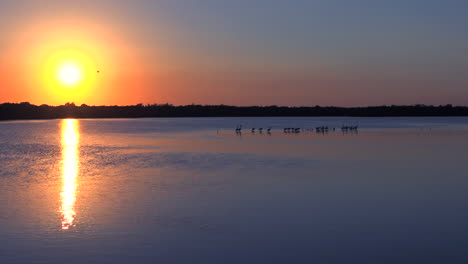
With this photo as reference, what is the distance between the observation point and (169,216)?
13016mm

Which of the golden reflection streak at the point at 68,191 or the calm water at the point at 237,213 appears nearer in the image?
the calm water at the point at 237,213

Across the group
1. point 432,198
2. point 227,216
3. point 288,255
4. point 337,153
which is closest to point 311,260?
point 288,255

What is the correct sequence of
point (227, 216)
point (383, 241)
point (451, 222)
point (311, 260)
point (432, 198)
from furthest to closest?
point (432, 198), point (227, 216), point (451, 222), point (383, 241), point (311, 260)

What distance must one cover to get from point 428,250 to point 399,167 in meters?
13.8

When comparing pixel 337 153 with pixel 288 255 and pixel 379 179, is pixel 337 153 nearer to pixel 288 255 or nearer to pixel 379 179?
pixel 379 179

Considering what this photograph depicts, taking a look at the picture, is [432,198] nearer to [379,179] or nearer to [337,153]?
[379,179]

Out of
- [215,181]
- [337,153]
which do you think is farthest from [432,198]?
[337,153]

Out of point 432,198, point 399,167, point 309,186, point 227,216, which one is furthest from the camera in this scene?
point 399,167

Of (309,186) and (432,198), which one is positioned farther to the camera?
(309,186)

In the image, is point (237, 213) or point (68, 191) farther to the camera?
point (68, 191)

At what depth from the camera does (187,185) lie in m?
18.1

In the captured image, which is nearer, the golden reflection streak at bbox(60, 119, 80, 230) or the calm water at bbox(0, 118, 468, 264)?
the calm water at bbox(0, 118, 468, 264)

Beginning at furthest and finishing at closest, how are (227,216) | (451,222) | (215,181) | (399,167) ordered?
(399,167)
(215,181)
(227,216)
(451,222)

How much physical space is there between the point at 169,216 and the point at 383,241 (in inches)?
222
